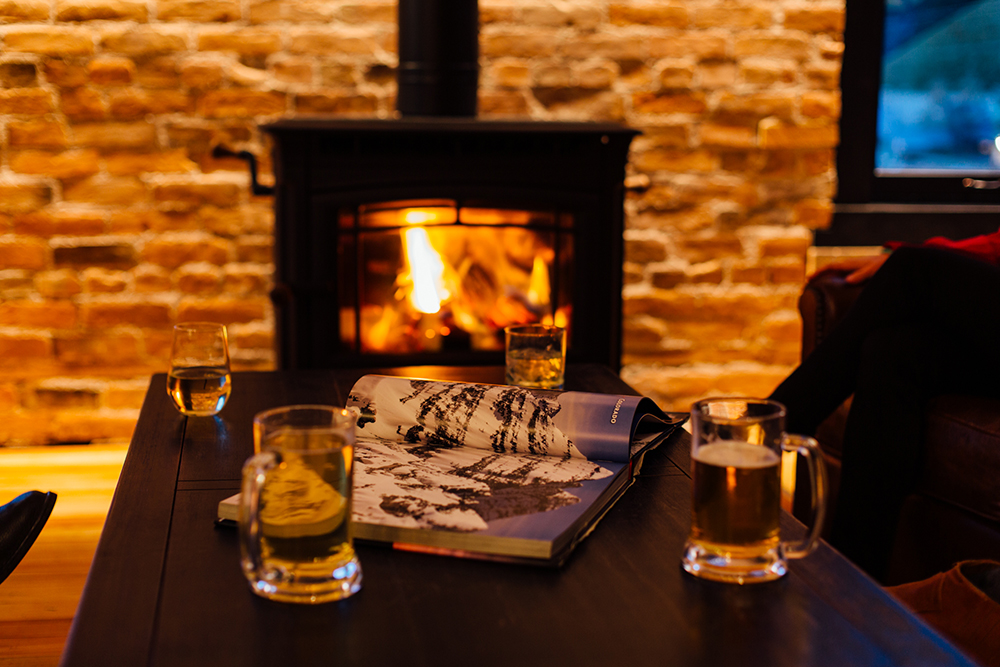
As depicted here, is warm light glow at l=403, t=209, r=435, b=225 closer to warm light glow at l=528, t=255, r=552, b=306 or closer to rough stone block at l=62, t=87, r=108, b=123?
warm light glow at l=528, t=255, r=552, b=306

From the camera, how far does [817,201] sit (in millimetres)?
2768

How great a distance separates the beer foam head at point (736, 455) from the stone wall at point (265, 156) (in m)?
1.79

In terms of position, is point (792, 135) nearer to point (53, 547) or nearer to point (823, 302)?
point (823, 302)

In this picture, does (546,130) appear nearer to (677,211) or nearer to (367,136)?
(367,136)

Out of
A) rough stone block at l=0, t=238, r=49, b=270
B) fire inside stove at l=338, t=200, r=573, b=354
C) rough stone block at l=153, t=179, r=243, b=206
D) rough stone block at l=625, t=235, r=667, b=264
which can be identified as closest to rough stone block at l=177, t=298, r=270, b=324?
rough stone block at l=153, t=179, r=243, b=206

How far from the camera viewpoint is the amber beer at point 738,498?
0.67 m

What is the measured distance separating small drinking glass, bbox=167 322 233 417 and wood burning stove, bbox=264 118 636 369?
0.97 metres

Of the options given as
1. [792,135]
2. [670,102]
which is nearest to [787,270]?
[792,135]

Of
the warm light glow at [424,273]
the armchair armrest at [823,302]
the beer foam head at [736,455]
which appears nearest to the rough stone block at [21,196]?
→ the warm light glow at [424,273]

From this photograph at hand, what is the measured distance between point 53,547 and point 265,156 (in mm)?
1138

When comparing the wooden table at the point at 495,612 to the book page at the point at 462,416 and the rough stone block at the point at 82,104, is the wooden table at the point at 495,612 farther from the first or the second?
the rough stone block at the point at 82,104

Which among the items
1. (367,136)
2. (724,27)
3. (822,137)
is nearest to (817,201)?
(822,137)

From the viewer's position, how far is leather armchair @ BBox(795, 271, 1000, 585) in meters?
1.45

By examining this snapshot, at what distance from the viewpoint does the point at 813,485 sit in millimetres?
672
